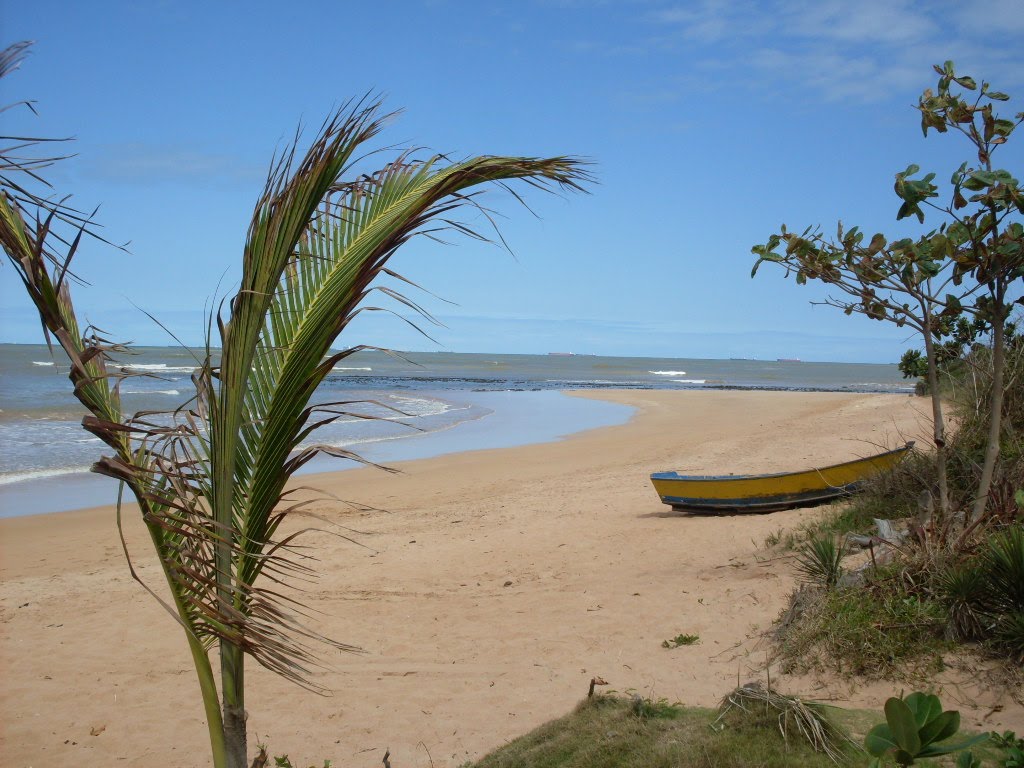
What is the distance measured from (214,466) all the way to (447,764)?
269 centimetres

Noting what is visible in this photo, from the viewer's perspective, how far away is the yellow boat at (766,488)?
30.0 feet

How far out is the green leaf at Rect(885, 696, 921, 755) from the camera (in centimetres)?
229

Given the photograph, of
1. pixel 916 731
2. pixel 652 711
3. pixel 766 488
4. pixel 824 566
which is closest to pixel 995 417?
pixel 824 566

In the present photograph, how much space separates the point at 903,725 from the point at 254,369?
2200 mm

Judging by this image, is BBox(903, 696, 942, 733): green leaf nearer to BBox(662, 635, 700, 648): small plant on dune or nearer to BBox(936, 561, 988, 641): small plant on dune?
BBox(936, 561, 988, 641): small plant on dune

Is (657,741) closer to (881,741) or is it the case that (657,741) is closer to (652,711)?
(652,711)

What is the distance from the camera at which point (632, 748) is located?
11.8 ft

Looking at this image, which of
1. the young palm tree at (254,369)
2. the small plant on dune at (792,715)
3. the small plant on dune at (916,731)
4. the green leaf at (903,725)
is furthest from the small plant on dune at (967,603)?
the young palm tree at (254,369)

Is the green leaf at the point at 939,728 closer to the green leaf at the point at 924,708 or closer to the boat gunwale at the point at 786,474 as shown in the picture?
the green leaf at the point at 924,708

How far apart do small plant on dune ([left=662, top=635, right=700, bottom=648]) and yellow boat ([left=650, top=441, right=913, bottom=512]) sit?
12.5 ft

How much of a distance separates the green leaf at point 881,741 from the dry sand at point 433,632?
6.24ft

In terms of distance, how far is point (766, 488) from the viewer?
9336 millimetres

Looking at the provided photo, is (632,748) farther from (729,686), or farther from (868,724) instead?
(729,686)

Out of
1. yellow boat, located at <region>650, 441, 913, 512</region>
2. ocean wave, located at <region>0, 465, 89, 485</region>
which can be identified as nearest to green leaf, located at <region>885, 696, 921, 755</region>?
yellow boat, located at <region>650, 441, 913, 512</region>
